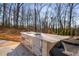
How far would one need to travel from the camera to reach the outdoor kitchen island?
1.55 metres

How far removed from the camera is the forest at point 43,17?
1562 mm

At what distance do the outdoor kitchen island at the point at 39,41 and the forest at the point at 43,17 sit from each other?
0.03m

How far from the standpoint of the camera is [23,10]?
5.19 ft

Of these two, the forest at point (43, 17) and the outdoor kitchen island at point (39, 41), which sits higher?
the forest at point (43, 17)

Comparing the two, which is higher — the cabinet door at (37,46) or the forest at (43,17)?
the forest at (43,17)

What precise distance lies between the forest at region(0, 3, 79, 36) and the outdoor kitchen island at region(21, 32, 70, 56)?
3 centimetres

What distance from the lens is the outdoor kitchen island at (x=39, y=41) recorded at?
1.55 metres

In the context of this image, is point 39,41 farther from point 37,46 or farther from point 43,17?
point 43,17

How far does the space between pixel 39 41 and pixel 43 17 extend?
0.19 metres

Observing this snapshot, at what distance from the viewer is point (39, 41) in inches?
61.6

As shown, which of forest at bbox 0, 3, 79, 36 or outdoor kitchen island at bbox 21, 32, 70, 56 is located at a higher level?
forest at bbox 0, 3, 79, 36

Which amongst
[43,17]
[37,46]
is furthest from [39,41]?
[43,17]

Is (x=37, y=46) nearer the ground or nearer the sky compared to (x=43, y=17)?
nearer the ground

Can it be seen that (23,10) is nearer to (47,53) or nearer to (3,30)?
(3,30)
